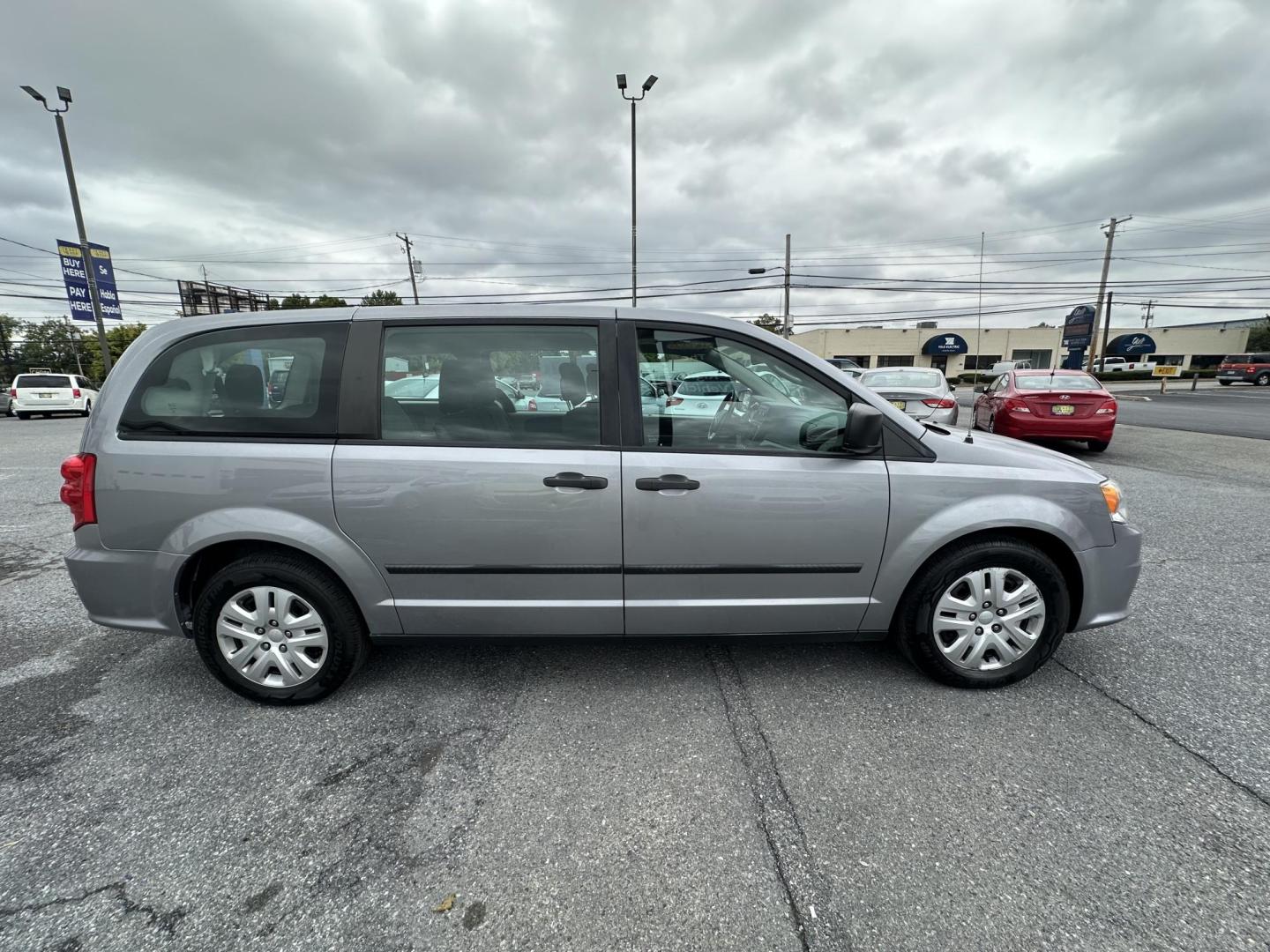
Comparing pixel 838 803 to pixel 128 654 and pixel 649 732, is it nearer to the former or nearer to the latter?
pixel 649 732

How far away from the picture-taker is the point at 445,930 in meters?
1.59

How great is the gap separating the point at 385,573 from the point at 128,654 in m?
1.81

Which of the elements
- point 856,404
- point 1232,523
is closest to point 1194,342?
point 1232,523

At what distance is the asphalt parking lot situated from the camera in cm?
162

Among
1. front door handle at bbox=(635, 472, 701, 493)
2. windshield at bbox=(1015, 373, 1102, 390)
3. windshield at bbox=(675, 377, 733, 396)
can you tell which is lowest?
front door handle at bbox=(635, 472, 701, 493)

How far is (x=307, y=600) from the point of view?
101 inches

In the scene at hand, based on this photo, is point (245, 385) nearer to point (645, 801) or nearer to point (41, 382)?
point (645, 801)

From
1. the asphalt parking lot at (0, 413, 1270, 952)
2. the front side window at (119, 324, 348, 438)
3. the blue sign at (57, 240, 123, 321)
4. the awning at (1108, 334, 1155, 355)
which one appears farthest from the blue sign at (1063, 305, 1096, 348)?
the blue sign at (57, 240, 123, 321)

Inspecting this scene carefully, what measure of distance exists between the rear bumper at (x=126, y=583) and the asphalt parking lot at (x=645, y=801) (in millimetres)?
409

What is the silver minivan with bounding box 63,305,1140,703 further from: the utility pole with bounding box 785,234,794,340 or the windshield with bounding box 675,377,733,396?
the utility pole with bounding box 785,234,794,340

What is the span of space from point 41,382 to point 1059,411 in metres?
28.0

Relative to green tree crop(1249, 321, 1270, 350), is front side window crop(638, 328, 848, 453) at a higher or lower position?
lower

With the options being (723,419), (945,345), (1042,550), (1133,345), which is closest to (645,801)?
(723,419)

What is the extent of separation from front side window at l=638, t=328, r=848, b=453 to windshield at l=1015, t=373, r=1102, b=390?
27.8 ft
